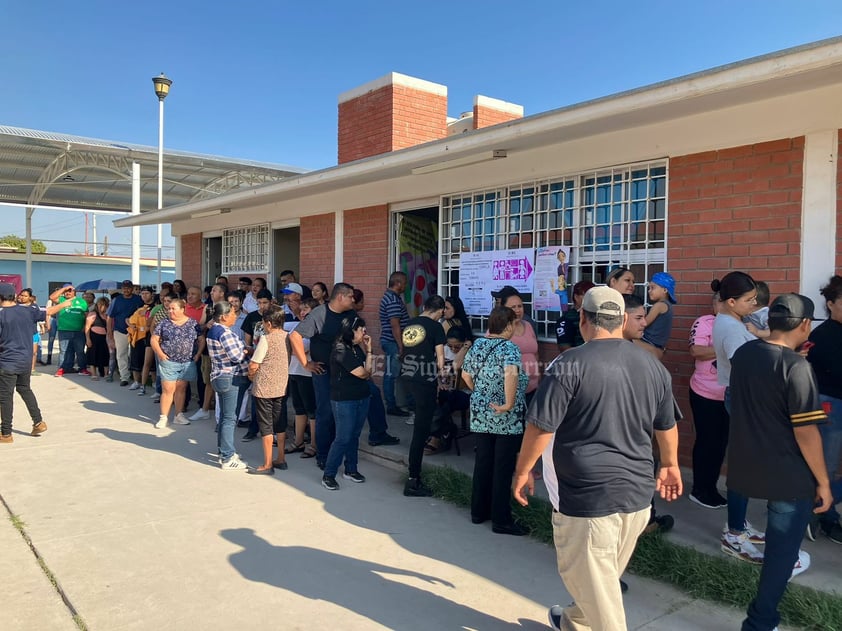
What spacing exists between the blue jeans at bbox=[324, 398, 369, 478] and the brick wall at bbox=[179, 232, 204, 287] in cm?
897

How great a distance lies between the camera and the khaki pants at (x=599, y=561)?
2.60m

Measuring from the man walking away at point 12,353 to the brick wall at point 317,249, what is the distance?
13.0 ft

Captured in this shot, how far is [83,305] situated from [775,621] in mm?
12629

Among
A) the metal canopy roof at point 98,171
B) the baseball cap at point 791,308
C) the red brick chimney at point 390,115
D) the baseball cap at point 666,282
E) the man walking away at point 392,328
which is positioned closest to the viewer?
the baseball cap at point 791,308

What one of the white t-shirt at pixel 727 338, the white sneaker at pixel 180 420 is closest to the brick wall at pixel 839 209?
the white t-shirt at pixel 727 338

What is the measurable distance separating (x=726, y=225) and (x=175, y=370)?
6397 mm

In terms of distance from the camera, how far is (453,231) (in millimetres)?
7562

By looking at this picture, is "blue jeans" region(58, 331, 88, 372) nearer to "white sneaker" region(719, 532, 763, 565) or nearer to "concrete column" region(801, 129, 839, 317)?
"white sneaker" region(719, 532, 763, 565)

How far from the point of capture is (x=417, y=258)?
884 centimetres

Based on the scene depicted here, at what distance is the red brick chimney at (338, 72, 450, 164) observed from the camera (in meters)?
10.4

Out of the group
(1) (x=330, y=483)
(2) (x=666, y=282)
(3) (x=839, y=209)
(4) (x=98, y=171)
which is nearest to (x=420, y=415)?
(1) (x=330, y=483)

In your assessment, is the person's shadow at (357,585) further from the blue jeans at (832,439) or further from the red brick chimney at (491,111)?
the red brick chimney at (491,111)

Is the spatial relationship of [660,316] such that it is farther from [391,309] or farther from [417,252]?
[417,252]

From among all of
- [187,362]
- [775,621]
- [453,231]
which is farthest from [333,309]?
[775,621]
